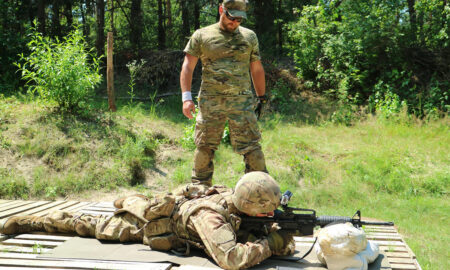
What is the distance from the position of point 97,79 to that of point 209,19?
11705 mm

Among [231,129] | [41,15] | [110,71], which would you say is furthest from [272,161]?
[41,15]

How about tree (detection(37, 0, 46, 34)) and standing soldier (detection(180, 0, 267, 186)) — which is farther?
tree (detection(37, 0, 46, 34))

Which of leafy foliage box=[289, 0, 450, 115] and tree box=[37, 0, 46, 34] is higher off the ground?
tree box=[37, 0, 46, 34]

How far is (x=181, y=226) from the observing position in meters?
3.08

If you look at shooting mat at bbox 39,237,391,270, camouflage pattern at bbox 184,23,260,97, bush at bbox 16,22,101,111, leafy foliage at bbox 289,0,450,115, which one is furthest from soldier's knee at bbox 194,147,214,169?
leafy foliage at bbox 289,0,450,115

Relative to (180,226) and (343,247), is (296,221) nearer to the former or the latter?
(343,247)

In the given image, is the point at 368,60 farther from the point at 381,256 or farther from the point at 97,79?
the point at 381,256

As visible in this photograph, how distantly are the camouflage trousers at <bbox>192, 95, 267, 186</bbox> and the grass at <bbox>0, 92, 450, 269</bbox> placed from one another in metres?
1.71

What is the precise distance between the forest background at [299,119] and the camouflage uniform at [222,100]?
6.15 ft

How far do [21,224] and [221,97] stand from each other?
238 cm

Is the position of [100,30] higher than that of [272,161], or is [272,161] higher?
[100,30]

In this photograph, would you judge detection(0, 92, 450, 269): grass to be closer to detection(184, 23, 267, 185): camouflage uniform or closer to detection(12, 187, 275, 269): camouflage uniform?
detection(184, 23, 267, 185): camouflage uniform

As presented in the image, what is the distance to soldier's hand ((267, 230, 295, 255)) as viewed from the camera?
2.97 meters

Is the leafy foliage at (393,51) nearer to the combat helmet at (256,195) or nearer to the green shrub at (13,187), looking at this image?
the combat helmet at (256,195)
